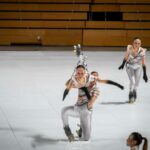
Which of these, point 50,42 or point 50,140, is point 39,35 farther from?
point 50,140

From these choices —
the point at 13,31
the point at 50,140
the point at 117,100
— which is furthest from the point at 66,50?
the point at 50,140

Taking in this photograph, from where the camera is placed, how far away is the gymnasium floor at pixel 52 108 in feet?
23.7

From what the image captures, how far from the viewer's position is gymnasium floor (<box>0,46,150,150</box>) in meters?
7.22

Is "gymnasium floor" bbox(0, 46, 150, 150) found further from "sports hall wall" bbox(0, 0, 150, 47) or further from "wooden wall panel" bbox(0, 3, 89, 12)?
"wooden wall panel" bbox(0, 3, 89, 12)

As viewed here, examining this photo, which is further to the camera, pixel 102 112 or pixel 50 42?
pixel 50 42

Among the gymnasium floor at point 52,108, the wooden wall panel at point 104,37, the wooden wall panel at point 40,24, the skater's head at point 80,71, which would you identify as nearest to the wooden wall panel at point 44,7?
the wooden wall panel at point 40,24

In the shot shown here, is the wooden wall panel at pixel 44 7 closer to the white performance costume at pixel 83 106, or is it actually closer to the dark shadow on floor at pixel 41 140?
the dark shadow on floor at pixel 41 140

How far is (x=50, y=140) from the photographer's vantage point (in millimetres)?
7277

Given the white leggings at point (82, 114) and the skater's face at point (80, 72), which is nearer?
the skater's face at point (80, 72)

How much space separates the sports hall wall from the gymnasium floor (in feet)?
12.3

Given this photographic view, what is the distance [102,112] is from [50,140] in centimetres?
215

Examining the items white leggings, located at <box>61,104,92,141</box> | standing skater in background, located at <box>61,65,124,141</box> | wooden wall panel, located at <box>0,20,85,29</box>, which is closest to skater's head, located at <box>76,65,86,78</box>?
standing skater in background, located at <box>61,65,124,141</box>

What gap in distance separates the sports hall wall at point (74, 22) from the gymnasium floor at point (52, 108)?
3738 mm

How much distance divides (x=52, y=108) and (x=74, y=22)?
11132mm
